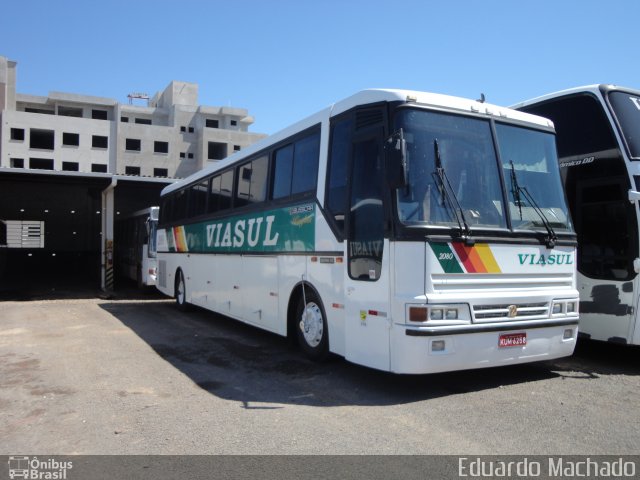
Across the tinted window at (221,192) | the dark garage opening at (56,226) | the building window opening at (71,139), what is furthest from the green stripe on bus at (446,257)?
the building window opening at (71,139)

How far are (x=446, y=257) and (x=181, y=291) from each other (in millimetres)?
10254

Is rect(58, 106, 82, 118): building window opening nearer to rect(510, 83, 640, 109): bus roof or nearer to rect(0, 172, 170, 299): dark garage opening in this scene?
rect(0, 172, 170, 299): dark garage opening

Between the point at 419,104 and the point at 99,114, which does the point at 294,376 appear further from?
the point at 99,114

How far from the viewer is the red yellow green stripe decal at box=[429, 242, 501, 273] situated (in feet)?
18.4

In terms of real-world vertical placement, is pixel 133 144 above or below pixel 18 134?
above

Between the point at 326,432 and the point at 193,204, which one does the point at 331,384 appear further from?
the point at 193,204

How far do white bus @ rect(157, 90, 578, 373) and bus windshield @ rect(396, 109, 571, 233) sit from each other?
1 centimetres

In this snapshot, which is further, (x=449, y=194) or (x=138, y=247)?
(x=138, y=247)

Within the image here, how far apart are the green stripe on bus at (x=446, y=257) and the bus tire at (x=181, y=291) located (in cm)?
975

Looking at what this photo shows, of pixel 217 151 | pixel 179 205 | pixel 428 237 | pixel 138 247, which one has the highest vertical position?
pixel 217 151

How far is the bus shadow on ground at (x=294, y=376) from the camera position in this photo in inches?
237

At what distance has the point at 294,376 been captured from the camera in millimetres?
6973

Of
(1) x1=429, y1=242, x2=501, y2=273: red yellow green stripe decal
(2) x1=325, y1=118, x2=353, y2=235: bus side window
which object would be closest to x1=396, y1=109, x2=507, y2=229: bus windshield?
(1) x1=429, y1=242, x2=501, y2=273: red yellow green stripe decal

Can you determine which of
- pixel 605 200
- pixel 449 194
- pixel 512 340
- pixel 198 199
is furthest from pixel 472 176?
pixel 198 199
